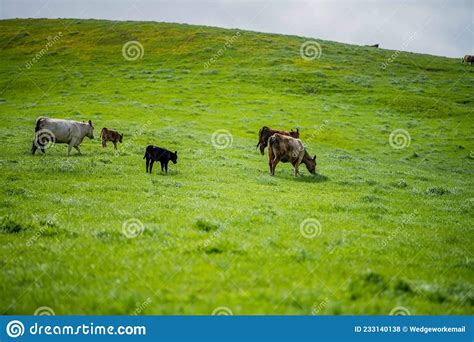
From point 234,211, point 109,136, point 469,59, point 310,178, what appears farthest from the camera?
point 469,59

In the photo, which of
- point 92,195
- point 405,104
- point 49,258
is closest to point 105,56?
point 405,104

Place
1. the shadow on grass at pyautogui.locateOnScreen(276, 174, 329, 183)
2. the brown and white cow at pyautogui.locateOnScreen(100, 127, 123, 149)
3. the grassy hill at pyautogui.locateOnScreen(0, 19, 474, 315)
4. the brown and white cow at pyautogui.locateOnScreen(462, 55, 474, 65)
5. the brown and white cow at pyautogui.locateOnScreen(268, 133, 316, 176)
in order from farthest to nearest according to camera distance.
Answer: the brown and white cow at pyautogui.locateOnScreen(462, 55, 474, 65) < the brown and white cow at pyautogui.locateOnScreen(100, 127, 123, 149) < the brown and white cow at pyautogui.locateOnScreen(268, 133, 316, 176) < the shadow on grass at pyautogui.locateOnScreen(276, 174, 329, 183) < the grassy hill at pyautogui.locateOnScreen(0, 19, 474, 315)

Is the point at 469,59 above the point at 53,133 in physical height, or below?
above

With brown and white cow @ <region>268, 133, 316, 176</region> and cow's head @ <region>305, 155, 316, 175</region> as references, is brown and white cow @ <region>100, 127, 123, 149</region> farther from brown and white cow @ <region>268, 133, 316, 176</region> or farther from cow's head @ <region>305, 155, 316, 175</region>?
cow's head @ <region>305, 155, 316, 175</region>

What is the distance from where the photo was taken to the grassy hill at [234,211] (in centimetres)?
669

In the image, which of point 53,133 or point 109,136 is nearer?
point 53,133

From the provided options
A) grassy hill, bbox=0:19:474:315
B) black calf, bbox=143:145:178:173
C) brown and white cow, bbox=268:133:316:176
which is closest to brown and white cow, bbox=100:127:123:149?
grassy hill, bbox=0:19:474:315

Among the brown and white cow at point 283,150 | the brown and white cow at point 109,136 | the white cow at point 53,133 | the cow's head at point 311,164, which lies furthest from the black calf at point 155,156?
the cow's head at point 311,164

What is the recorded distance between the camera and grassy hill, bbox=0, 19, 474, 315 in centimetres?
669

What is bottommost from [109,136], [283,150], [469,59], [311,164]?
[311,164]

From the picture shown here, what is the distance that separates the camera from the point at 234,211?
41.5ft

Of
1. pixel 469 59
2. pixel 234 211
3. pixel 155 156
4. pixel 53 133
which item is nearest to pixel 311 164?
pixel 155 156

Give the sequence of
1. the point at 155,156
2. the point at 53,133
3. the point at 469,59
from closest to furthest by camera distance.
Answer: the point at 155,156, the point at 53,133, the point at 469,59

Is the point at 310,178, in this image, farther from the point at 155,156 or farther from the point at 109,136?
the point at 109,136
